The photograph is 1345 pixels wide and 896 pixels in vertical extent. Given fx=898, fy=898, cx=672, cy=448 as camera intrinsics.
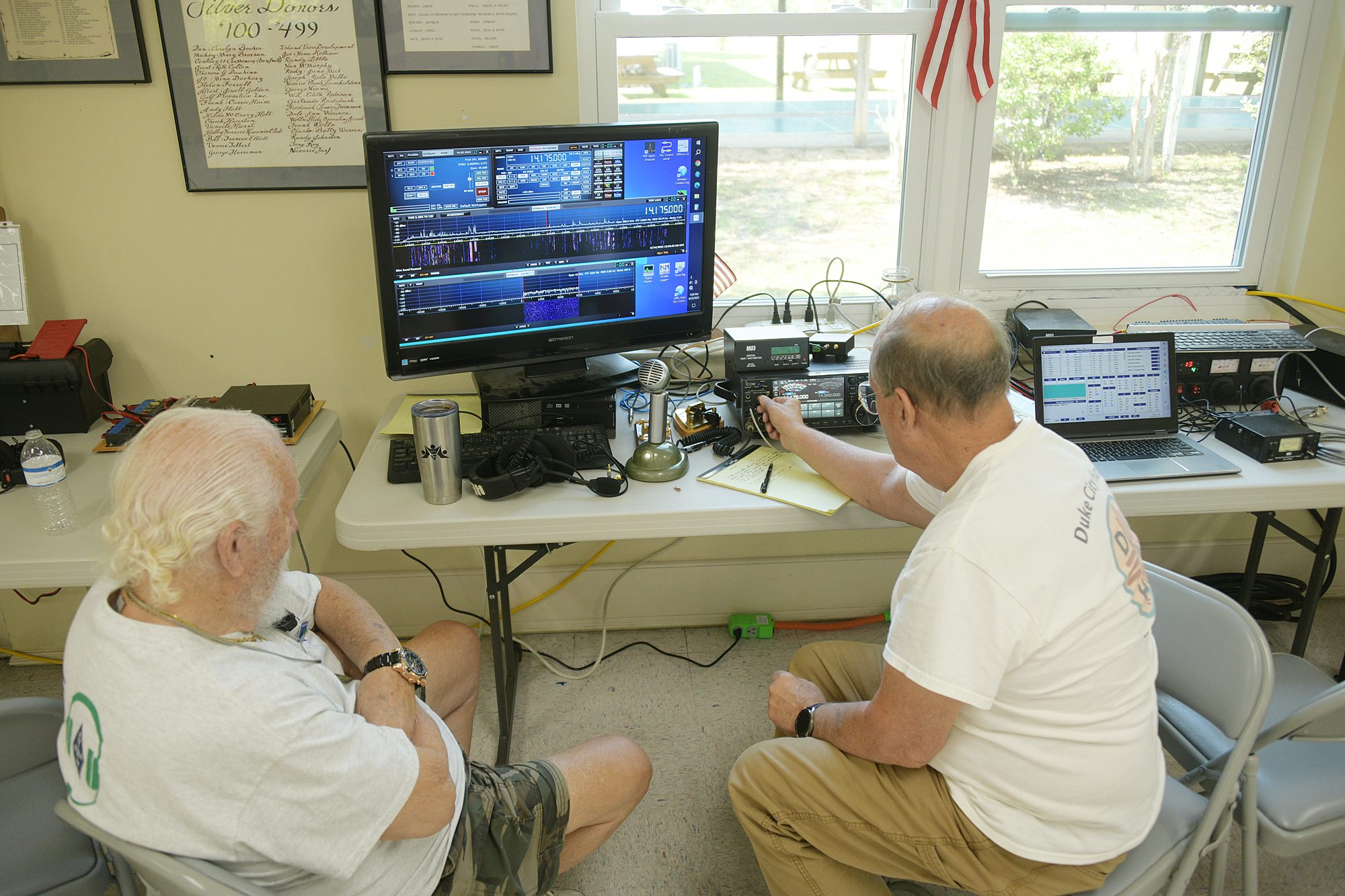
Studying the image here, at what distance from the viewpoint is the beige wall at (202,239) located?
206 cm

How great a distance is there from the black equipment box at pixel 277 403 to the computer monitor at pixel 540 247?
0.33m

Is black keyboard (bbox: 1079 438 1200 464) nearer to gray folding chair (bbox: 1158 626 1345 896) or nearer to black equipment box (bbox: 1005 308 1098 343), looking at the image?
black equipment box (bbox: 1005 308 1098 343)

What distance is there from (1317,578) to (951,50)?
5.25 ft

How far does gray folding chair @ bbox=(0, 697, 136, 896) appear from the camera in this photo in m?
1.30

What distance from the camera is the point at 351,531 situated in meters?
1.60

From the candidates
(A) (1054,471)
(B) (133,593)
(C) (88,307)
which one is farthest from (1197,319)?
(C) (88,307)

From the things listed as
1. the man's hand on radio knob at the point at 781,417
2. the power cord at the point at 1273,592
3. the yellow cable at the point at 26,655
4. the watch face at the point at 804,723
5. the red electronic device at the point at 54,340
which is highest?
the red electronic device at the point at 54,340

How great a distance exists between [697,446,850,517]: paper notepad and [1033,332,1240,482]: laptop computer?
0.57 metres

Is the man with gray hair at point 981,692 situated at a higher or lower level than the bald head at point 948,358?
lower

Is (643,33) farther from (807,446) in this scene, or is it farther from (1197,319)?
(1197,319)

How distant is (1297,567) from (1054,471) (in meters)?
2.11

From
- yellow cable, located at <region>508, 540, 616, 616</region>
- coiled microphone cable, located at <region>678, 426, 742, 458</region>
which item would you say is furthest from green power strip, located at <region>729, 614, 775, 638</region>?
coiled microphone cable, located at <region>678, 426, 742, 458</region>

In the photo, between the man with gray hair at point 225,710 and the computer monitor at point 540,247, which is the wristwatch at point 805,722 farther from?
the computer monitor at point 540,247

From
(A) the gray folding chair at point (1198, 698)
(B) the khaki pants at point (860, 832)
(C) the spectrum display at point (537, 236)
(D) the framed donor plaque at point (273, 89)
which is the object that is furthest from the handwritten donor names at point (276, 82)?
(A) the gray folding chair at point (1198, 698)
